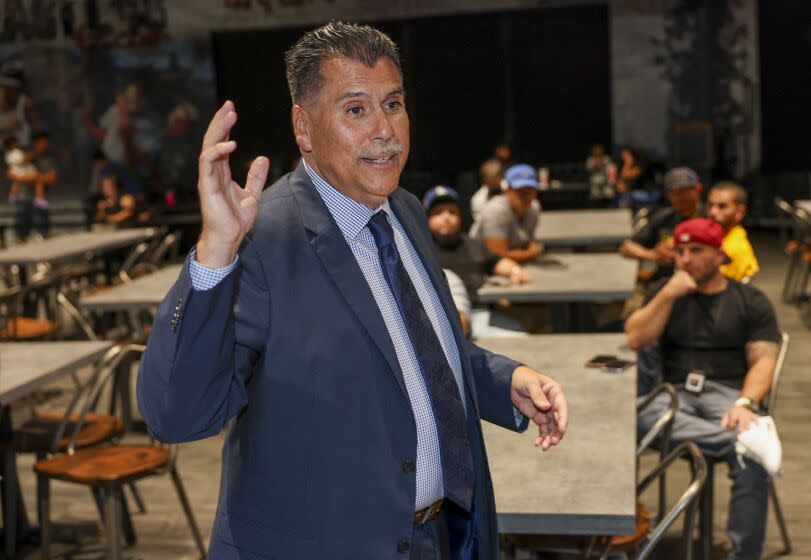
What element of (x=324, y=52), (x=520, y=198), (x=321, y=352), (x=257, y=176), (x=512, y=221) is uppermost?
(x=324, y=52)

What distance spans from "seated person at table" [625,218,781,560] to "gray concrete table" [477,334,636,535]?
381 millimetres

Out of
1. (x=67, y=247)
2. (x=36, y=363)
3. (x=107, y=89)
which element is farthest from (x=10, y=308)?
(x=107, y=89)

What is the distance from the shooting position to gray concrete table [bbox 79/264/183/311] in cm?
541

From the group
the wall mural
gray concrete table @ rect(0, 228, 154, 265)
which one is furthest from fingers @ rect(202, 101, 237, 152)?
the wall mural

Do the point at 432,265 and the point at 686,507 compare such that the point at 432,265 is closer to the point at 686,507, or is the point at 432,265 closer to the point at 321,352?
the point at 321,352

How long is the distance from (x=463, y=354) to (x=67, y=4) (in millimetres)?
15355

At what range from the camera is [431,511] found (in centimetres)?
169

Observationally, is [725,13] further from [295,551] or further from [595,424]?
[295,551]

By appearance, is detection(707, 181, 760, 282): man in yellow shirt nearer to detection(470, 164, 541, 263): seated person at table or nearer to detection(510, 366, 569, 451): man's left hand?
detection(470, 164, 541, 263): seated person at table

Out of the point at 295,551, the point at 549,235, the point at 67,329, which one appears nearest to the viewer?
the point at 295,551

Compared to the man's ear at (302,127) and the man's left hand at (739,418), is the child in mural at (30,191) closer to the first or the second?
the man's left hand at (739,418)

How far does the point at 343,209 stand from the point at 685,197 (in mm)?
4960

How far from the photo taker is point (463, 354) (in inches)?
70.9

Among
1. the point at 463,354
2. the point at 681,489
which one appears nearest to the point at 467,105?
the point at 681,489
